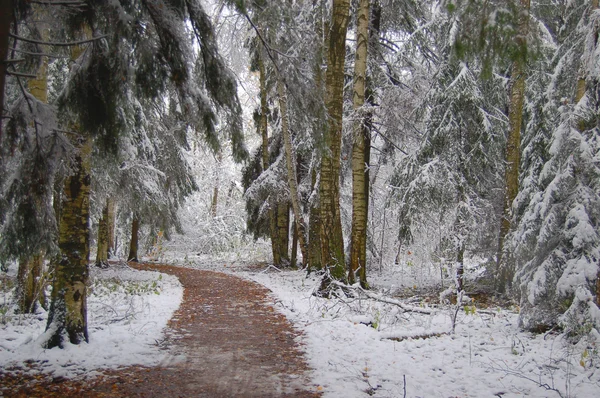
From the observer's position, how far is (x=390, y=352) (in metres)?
5.22

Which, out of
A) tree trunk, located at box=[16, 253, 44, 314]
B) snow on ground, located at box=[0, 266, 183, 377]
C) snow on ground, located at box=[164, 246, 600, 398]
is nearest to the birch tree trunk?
snow on ground, located at box=[164, 246, 600, 398]

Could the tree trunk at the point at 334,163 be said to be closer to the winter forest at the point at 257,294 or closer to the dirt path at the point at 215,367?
the winter forest at the point at 257,294

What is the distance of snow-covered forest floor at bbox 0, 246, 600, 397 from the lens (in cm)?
410

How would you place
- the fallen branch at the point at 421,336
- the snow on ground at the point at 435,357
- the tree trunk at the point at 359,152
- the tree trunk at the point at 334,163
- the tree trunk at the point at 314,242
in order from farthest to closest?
the tree trunk at the point at 314,242 < the tree trunk at the point at 359,152 < the tree trunk at the point at 334,163 < the fallen branch at the point at 421,336 < the snow on ground at the point at 435,357

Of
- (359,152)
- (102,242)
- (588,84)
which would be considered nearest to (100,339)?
(359,152)

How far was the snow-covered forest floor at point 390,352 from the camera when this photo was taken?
4.10m

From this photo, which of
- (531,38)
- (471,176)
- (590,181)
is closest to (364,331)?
(590,181)

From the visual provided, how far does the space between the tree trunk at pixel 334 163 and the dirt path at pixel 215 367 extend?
1.62 m

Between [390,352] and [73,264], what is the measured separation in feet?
13.8

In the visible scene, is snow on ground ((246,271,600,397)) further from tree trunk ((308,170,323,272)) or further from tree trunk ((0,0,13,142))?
tree trunk ((308,170,323,272))

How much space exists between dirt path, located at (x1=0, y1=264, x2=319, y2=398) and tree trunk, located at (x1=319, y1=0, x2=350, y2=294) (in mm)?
1621

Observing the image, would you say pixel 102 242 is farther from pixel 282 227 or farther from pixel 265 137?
pixel 265 137

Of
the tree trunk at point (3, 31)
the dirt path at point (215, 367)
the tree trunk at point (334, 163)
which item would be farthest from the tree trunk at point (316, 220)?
the tree trunk at point (3, 31)

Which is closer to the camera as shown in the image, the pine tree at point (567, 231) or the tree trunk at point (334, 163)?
the pine tree at point (567, 231)
